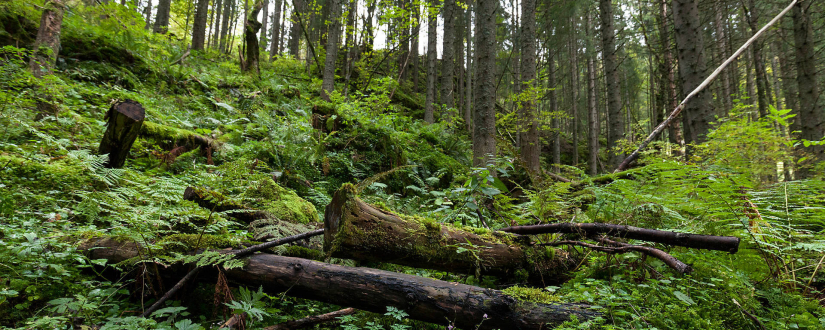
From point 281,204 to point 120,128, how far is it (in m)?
1.89

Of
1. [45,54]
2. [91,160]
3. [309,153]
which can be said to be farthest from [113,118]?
[45,54]

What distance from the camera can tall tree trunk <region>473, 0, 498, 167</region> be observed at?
18.7ft

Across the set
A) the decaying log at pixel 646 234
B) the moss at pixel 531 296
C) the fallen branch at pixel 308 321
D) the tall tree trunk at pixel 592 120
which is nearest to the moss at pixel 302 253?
the fallen branch at pixel 308 321

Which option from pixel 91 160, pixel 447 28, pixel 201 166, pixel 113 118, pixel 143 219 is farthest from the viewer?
pixel 447 28

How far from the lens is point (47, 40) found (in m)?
5.05

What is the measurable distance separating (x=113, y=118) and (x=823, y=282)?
6223 mm

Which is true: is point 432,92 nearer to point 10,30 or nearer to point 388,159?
point 388,159

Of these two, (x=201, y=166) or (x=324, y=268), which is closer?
(x=324, y=268)

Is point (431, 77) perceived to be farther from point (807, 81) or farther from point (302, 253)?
point (302, 253)

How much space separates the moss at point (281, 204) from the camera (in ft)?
11.5

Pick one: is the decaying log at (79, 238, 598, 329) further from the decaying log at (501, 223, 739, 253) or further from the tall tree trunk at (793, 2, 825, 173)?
the tall tree trunk at (793, 2, 825, 173)

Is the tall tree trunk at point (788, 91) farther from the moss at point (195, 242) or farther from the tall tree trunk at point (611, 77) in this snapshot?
the moss at point (195, 242)

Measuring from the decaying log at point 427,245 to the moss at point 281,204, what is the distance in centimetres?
124

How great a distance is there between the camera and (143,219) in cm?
238
